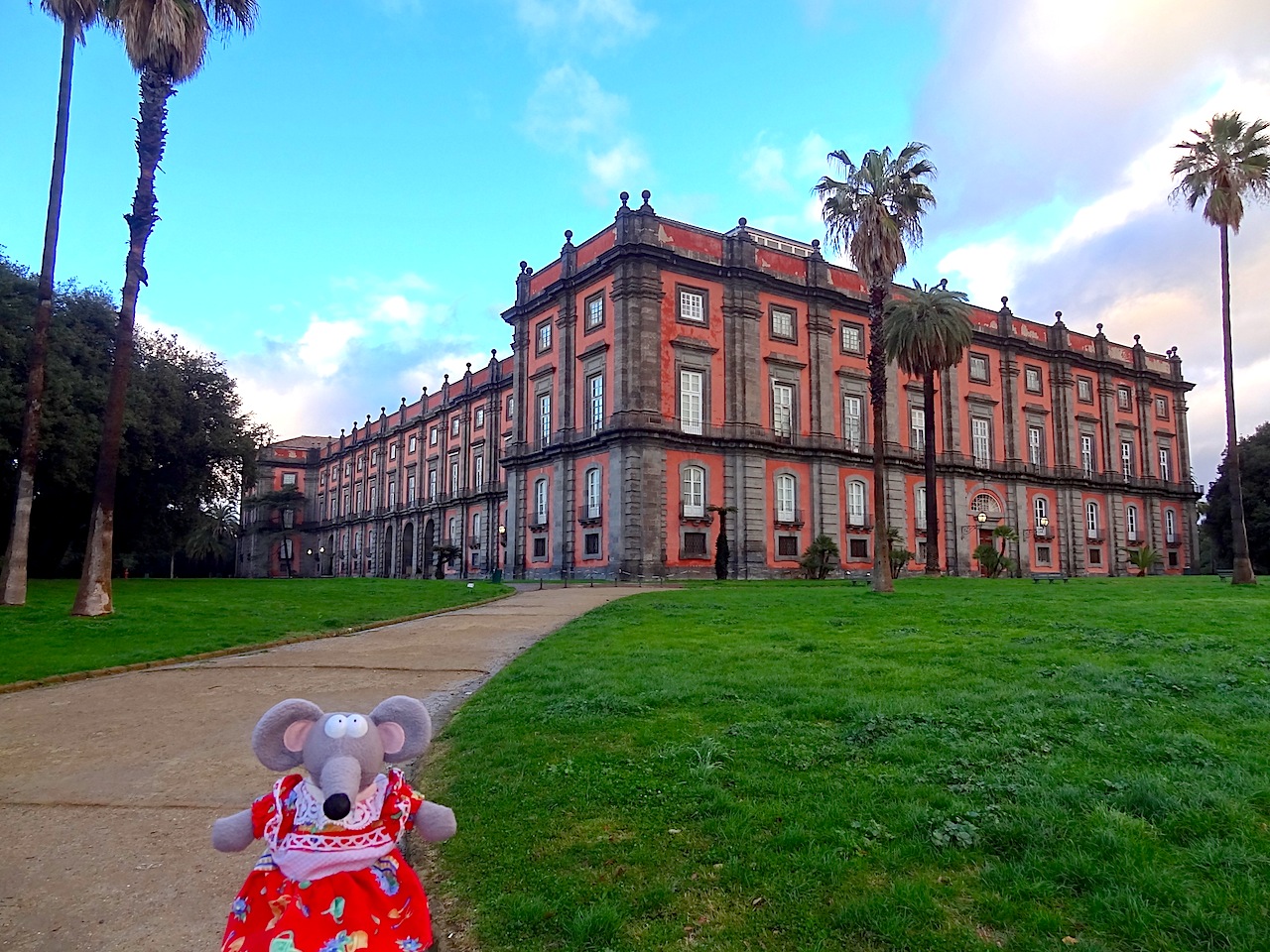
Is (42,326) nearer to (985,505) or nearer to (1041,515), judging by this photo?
(985,505)

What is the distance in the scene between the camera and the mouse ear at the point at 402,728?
2.75 metres

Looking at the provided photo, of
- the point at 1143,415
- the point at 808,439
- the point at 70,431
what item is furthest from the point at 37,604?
the point at 1143,415

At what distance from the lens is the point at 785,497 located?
35844 mm

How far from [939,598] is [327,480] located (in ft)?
232

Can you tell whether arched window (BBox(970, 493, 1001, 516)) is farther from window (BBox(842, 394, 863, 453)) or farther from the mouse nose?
the mouse nose

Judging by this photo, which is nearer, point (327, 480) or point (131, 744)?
point (131, 744)

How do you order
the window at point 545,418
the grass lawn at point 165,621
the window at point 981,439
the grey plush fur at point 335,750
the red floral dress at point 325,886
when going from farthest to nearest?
1. the window at point 981,439
2. the window at point 545,418
3. the grass lawn at point 165,621
4. the grey plush fur at point 335,750
5. the red floral dress at point 325,886

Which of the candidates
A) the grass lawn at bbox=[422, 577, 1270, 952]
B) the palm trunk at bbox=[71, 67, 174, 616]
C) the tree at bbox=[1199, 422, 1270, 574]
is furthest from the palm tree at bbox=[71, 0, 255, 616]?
the tree at bbox=[1199, 422, 1270, 574]

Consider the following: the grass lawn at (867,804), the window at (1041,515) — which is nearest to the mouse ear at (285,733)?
the grass lawn at (867,804)

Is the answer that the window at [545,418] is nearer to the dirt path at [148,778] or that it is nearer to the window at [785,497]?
the window at [785,497]

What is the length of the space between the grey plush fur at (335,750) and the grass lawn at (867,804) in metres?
0.88

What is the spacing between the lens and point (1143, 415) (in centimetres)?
5259

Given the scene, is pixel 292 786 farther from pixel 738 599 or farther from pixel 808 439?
pixel 808 439

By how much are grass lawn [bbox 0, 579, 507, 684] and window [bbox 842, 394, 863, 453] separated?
21090 mm
